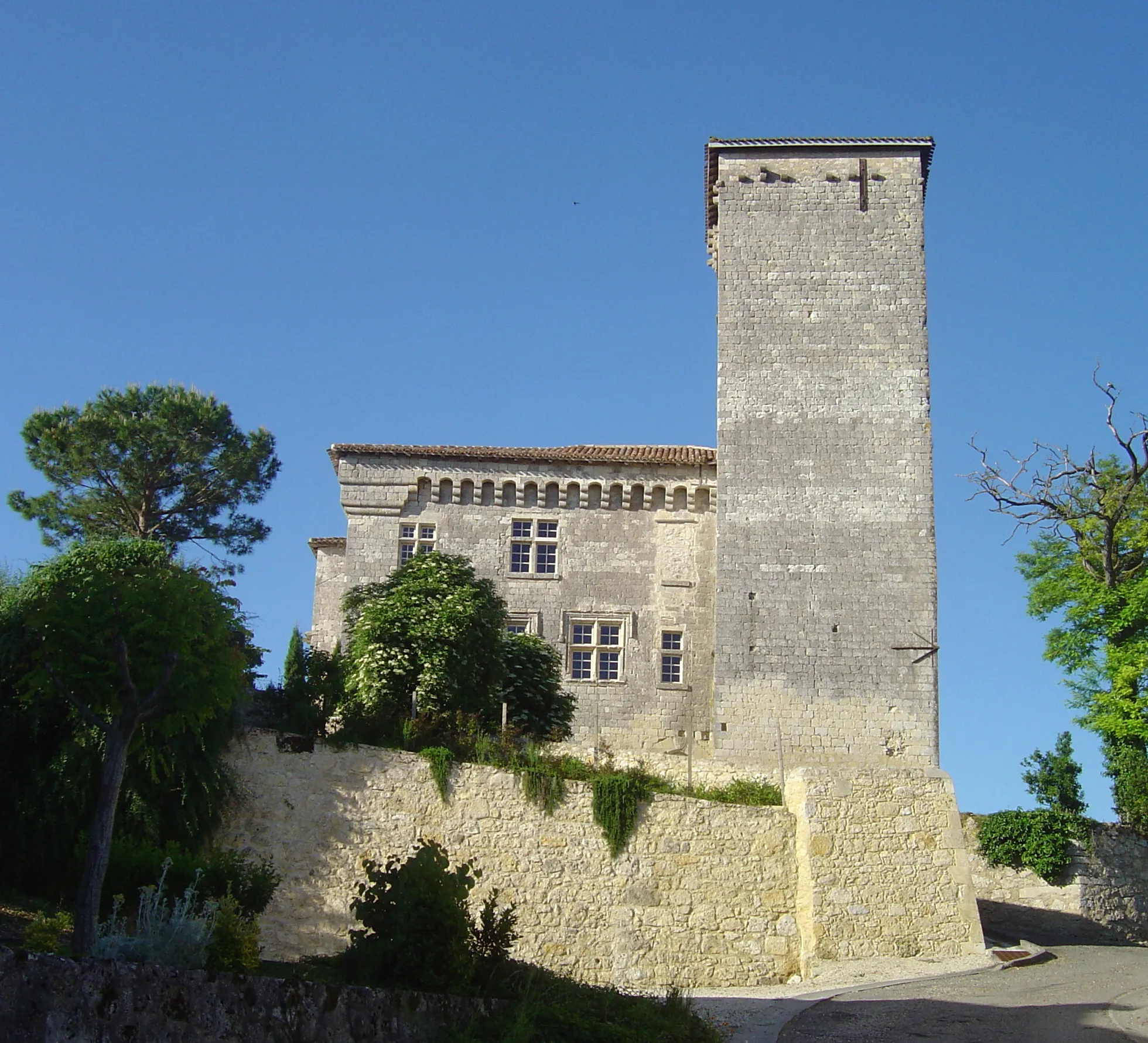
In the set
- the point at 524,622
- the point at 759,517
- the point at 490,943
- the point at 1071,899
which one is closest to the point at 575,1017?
the point at 490,943

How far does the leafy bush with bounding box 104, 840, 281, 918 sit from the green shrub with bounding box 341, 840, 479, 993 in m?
4.26

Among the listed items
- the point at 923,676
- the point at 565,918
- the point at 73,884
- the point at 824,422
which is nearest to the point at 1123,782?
the point at 923,676

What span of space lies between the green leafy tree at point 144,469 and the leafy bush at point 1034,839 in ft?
60.7

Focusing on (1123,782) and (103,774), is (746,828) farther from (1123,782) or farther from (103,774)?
(103,774)

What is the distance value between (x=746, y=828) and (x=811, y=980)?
8.74 feet

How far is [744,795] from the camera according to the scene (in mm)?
23766

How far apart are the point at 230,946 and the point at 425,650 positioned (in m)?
12.3

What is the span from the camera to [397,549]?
30.3 metres

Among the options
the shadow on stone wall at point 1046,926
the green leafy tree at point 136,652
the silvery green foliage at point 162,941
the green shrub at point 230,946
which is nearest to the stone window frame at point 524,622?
the shadow on stone wall at point 1046,926

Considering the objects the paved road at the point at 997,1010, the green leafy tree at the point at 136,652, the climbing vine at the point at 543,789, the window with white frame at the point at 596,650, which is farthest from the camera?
the window with white frame at the point at 596,650

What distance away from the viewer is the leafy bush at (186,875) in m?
17.0

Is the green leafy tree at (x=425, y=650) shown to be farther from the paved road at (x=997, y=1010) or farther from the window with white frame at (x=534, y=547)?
the paved road at (x=997, y=1010)

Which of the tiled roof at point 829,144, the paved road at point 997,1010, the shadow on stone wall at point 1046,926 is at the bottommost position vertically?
the paved road at point 997,1010

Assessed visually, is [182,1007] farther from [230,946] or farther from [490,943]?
[490,943]
